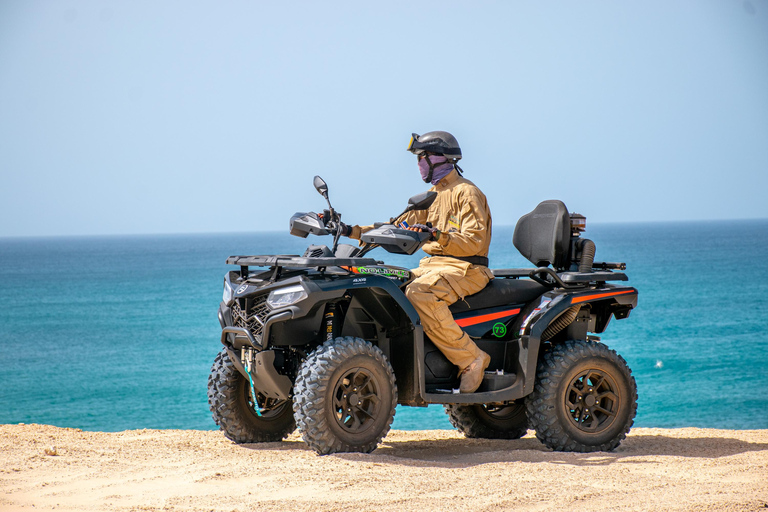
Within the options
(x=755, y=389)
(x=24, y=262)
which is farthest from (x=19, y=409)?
(x=24, y=262)

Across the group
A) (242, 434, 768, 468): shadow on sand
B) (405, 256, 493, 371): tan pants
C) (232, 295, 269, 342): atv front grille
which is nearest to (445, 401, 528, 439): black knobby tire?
(242, 434, 768, 468): shadow on sand

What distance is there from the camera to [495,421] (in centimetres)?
916

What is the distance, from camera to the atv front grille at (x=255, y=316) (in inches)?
282

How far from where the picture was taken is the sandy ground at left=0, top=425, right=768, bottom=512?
5883 mm

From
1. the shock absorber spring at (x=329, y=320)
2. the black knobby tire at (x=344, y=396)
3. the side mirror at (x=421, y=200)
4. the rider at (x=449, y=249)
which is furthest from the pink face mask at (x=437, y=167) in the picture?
the black knobby tire at (x=344, y=396)

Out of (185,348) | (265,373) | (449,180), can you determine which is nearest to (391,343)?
(265,373)

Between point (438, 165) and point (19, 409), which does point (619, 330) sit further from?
point (438, 165)

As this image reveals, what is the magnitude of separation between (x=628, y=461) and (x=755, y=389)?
116 ft

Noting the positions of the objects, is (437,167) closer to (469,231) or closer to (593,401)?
(469,231)

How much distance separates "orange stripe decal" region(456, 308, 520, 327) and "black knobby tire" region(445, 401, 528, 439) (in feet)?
4.54

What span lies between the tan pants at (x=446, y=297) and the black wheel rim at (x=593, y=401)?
3.27 feet

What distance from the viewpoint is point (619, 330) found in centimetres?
6850

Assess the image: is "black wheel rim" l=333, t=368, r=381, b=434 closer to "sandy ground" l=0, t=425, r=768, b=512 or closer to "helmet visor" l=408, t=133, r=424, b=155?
"sandy ground" l=0, t=425, r=768, b=512

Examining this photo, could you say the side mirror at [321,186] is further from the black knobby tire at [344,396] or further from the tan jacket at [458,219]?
the black knobby tire at [344,396]
